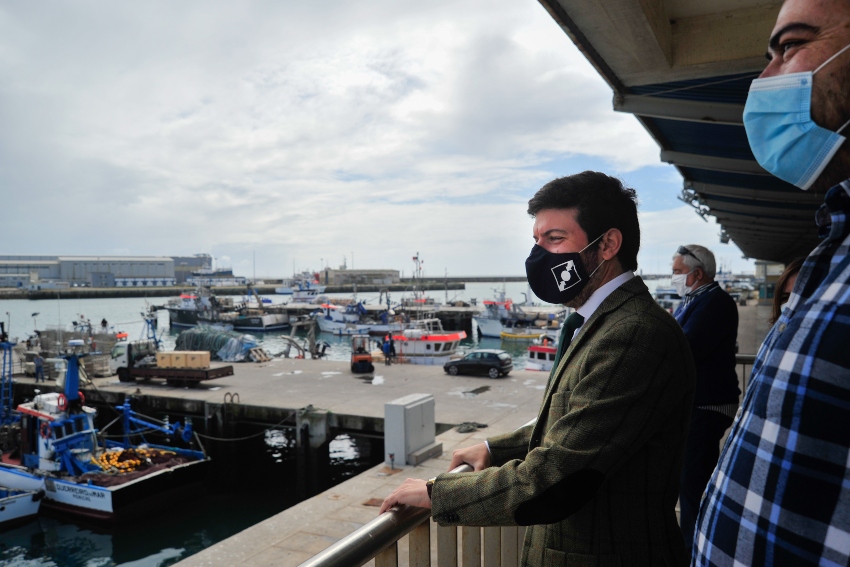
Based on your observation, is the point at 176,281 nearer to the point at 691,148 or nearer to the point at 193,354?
the point at 193,354

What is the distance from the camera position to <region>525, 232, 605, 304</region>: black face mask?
1982mm

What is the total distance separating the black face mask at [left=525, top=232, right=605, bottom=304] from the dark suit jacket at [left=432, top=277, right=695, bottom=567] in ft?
0.57

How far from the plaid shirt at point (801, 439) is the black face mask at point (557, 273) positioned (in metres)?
0.91

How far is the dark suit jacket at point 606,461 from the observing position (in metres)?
1.55

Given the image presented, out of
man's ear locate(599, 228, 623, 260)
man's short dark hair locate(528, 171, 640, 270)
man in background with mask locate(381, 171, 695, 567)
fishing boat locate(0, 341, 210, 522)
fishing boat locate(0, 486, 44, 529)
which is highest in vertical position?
man's short dark hair locate(528, 171, 640, 270)

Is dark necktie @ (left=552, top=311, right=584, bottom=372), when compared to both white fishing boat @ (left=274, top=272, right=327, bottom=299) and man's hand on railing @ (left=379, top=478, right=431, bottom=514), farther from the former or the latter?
white fishing boat @ (left=274, top=272, right=327, bottom=299)

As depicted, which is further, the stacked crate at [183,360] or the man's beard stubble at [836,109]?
the stacked crate at [183,360]

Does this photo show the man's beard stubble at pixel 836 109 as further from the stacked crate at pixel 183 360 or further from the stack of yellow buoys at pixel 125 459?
the stacked crate at pixel 183 360

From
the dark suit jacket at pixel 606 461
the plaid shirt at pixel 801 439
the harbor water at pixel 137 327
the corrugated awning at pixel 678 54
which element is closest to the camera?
the plaid shirt at pixel 801 439

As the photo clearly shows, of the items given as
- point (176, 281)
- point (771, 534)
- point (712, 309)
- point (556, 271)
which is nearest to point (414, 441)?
point (712, 309)

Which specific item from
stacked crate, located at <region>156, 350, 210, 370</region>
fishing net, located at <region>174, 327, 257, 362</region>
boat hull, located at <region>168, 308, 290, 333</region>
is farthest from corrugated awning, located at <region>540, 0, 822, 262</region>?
boat hull, located at <region>168, 308, 290, 333</region>

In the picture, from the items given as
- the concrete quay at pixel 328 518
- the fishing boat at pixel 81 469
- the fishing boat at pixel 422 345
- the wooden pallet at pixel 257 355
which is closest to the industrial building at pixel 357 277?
the fishing boat at pixel 422 345

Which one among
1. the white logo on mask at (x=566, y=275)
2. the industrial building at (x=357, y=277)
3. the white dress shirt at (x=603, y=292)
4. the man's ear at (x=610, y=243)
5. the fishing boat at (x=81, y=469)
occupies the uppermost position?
the industrial building at (x=357, y=277)

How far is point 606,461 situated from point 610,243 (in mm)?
752
